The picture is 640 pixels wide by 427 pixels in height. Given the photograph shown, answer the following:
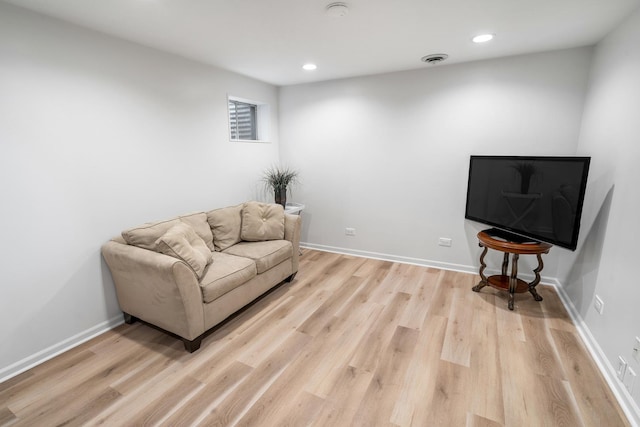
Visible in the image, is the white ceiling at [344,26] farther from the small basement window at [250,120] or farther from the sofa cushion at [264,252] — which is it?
the sofa cushion at [264,252]

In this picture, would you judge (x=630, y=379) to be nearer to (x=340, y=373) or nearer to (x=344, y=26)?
(x=340, y=373)

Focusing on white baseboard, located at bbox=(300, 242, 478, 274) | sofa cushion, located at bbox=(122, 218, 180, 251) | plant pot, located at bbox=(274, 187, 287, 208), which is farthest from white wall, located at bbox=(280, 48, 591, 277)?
sofa cushion, located at bbox=(122, 218, 180, 251)

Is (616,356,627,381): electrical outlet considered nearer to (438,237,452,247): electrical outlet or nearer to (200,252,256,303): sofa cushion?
(438,237,452,247): electrical outlet

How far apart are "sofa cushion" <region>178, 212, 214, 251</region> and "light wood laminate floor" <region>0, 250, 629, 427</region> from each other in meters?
0.84

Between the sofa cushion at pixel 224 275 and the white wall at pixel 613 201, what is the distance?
8.65 ft

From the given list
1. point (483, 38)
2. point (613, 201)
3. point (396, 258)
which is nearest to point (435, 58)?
point (483, 38)

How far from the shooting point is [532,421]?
5.42 ft

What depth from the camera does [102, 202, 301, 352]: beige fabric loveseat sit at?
218 centimetres

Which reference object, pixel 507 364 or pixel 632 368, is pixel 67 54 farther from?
pixel 632 368

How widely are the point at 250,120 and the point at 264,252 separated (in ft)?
7.39

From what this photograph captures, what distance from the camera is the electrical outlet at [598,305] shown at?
2146mm

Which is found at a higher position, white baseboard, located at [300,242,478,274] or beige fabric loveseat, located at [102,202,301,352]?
beige fabric loveseat, located at [102,202,301,352]

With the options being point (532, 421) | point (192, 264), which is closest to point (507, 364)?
point (532, 421)

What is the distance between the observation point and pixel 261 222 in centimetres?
334
